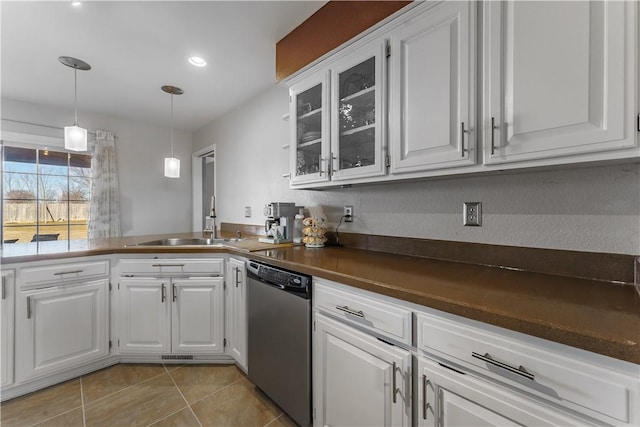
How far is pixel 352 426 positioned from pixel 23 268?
2.13 m

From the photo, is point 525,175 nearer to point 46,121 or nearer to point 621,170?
point 621,170

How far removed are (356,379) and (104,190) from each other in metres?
3.87

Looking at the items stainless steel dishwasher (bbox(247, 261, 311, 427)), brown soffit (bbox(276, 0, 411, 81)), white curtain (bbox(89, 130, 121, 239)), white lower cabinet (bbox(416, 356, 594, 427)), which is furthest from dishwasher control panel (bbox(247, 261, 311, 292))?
white curtain (bbox(89, 130, 121, 239))

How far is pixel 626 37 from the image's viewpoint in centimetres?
80

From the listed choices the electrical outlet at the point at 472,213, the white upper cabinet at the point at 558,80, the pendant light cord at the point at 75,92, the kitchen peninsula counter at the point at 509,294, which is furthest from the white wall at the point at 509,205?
the pendant light cord at the point at 75,92

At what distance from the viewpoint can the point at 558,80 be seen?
0.90 m

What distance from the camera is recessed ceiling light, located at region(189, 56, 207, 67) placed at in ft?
7.33

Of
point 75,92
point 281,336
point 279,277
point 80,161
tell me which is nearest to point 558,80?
point 279,277

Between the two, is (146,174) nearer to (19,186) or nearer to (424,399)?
(19,186)

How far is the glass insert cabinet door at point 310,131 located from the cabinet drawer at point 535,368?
1.12 metres

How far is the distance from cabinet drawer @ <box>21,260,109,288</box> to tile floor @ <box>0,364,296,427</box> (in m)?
0.72

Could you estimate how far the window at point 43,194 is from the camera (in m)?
3.05

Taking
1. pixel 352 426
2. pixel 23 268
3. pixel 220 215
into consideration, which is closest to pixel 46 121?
pixel 220 215

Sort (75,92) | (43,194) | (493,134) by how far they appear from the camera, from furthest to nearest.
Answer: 1. (43,194)
2. (75,92)
3. (493,134)
